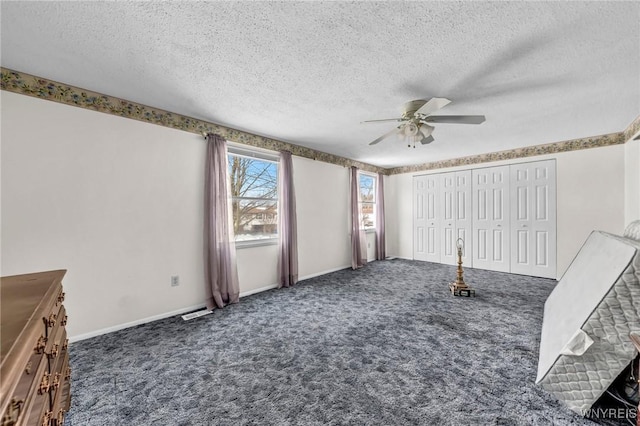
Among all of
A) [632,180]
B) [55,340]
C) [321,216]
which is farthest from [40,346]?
[632,180]

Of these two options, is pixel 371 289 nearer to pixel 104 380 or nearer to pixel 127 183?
pixel 104 380

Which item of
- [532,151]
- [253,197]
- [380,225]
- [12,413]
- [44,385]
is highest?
[532,151]

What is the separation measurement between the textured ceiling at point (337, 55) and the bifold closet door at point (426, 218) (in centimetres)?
278

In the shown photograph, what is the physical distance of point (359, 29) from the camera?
1.59m

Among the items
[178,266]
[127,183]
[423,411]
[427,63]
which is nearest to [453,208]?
[427,63]

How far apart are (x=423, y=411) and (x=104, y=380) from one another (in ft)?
7.11

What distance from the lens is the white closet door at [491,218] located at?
4.74 metres

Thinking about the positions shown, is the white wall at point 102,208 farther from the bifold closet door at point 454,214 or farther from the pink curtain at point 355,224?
the bifold closet door at point 454,214

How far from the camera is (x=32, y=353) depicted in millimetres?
884

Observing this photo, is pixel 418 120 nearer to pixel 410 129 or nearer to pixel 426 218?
pixel 410 129

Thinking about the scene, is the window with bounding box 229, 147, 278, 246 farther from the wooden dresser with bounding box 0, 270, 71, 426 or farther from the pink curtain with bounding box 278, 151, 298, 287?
the wooden dresser with bounding box 0, 270, 71, 426

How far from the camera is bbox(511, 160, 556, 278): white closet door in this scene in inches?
169

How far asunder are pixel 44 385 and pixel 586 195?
6.15 m

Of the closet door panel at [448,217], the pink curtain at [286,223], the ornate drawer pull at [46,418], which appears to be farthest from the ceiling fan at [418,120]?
the closet door panel at [448,217]
